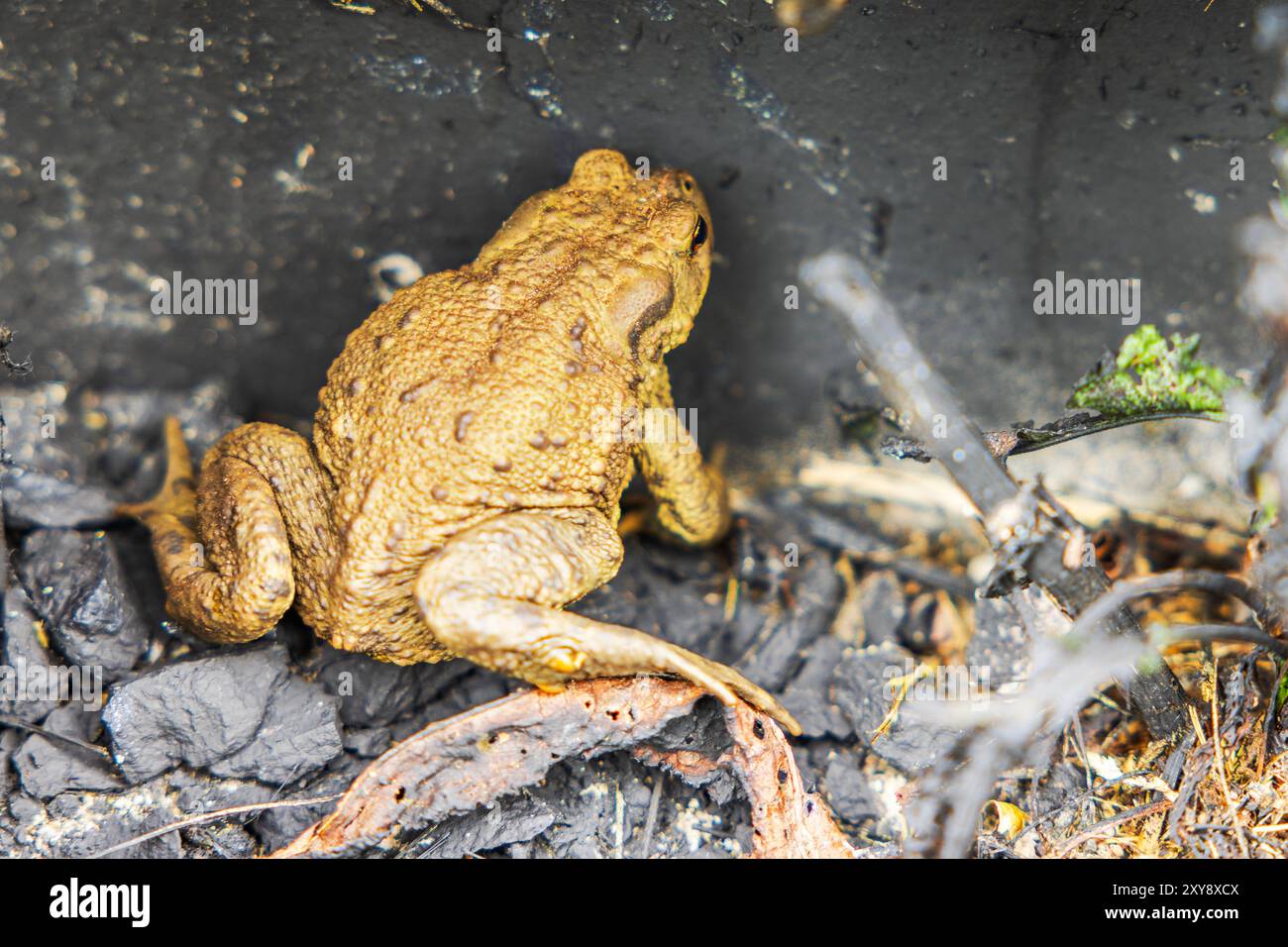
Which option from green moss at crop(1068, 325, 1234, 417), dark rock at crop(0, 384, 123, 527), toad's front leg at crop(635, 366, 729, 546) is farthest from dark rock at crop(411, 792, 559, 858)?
green moss at crop(1068, 325, 1234, 417)

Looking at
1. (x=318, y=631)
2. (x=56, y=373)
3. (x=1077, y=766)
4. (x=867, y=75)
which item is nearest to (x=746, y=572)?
(x=1077, y=766)

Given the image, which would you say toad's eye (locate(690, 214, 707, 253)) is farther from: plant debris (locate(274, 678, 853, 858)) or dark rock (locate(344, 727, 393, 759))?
dark rock (locate(344, 727, 393, 759))

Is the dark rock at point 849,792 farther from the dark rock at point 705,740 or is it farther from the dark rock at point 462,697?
the dark rock at point 462,697

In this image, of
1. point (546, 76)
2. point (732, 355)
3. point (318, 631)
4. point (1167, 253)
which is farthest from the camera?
point (732, 355)

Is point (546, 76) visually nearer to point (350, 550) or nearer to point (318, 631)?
point (350, 550)

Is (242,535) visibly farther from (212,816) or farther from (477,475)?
(212,816)

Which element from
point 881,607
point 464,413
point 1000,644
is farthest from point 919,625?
point 464,413
